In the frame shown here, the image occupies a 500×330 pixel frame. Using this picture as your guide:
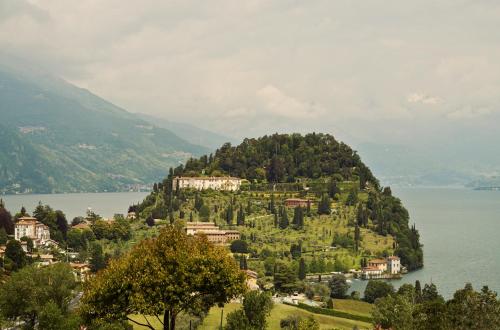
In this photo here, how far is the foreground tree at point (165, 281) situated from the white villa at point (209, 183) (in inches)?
3899

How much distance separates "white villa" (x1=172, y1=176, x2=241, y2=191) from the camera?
12712 cm

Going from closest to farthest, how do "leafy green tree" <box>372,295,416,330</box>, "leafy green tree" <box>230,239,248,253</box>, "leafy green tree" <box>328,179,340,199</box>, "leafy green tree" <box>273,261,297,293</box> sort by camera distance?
"leafy green tree" <box>372,295,416,330</box> < "leafy green tree" <box>273,261,297,293</box> < "leafy green tree" <box>230,239,248,253</box> < "leafy green tree" <box>328,179,340,199</box>

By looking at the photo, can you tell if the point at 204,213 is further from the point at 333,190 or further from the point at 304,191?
the point at 333,190

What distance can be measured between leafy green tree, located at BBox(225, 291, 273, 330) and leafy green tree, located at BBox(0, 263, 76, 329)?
10.8m

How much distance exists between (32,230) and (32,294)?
2009 inches

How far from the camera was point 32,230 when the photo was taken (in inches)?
3600

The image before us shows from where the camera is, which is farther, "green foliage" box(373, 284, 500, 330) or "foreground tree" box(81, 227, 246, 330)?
"green foliage" box(373, 284, 500, 330)

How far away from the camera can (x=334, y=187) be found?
122 m

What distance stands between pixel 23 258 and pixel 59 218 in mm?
33939

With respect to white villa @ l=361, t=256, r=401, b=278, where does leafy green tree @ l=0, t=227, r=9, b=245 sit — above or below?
above

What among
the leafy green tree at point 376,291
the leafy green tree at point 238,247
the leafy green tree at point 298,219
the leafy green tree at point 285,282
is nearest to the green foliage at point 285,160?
the leafy green tree at point 298,219

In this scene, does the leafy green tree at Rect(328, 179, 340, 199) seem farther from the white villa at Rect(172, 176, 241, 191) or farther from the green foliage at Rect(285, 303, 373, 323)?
the green foliage at Rect(285, 303, 373, 323)

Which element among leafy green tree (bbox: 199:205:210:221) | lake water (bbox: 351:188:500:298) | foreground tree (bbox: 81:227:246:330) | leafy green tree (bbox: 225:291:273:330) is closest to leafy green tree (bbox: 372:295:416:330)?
leafy green tree (bbox: 225:291:273:330)

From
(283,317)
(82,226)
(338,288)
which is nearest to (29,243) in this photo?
(82,226)
